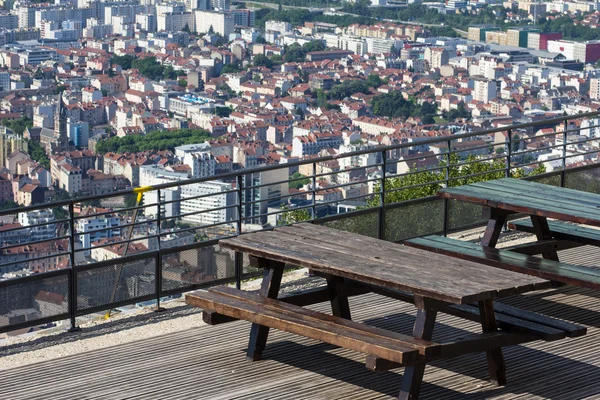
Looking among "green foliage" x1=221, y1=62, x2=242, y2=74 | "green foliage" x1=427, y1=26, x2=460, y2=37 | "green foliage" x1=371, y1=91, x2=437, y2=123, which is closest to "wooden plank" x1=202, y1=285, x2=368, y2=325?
"green foliage" x1=371, y1=91, x2=437, y2=123

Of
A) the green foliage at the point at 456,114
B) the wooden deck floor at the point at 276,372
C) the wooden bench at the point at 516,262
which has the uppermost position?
the wooden bench at the point at 516,262

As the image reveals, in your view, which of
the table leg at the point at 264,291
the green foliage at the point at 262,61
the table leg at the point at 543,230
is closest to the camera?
the table leg at the point at 264,291

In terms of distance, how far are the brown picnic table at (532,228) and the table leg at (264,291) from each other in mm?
733

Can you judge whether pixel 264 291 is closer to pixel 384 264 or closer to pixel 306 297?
pixel 306 297

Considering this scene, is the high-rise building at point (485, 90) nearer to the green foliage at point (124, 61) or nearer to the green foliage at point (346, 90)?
the green foliage at point (346, 90)

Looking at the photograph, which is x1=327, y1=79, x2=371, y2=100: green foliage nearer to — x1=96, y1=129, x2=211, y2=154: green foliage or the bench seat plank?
x1=96, y1=129, x2=211, y2=154: green foliage

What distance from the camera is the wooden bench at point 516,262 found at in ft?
11.8

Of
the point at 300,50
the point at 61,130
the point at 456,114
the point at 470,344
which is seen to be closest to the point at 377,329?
the point at 470,344

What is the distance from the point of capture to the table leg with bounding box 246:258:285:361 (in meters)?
3.36

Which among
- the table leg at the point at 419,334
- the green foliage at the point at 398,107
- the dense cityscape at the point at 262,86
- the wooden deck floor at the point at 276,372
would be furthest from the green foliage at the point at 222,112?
the table leg at the point at 419,334

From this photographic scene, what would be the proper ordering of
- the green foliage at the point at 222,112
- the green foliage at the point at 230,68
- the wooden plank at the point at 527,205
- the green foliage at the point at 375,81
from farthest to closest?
the green foliage at the point at 230,68 < the green foliage at the point at 375,81 < the green foliage at the point at 222,112 < the wooden plank at the point at 527,205

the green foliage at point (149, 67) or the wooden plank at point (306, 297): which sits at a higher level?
the wooden plank at point (306, 297)

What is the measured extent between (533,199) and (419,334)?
3.72 ft

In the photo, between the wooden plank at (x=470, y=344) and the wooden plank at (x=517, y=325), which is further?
the wooden plank at (x=517, y=325)
